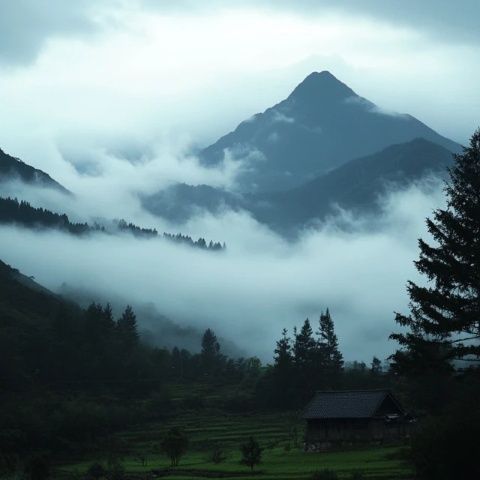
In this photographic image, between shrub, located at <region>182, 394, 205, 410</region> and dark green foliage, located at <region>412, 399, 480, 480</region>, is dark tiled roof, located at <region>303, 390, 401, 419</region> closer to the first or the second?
shrub, located at <region>182, 394, 205, 410</region>

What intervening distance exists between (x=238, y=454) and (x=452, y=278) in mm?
41060

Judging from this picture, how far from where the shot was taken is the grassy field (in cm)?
4488

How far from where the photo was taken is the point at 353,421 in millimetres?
67000

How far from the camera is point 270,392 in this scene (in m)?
112

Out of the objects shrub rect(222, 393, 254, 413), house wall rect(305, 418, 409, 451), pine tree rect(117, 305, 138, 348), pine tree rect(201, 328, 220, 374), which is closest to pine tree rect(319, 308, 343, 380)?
shrub rect(222, 393, 254, 413)

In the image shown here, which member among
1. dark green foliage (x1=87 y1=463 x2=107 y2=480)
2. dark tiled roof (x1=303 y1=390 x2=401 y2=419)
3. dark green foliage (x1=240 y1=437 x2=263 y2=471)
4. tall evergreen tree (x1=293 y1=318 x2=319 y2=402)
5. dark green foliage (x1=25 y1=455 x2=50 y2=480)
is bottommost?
dark green foliage (x1=87 y1=463 x2=107 y2=480)

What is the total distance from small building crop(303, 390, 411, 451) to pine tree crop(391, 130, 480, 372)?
38259 millimetres

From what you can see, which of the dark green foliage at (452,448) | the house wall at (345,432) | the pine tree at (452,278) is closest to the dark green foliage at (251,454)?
the house wall at (345,432)

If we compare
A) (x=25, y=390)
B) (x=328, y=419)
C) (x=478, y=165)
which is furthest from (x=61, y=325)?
(x=478, y=165)

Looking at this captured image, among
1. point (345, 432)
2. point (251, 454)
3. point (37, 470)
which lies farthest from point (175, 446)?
point (345, 432)

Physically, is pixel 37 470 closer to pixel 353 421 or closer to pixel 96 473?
pixel 96 473

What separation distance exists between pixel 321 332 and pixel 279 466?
7226cm

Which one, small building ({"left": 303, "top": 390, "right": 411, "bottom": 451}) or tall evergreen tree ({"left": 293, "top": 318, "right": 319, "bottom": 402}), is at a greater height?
tall evergreen tree ({"left": 293, "top": 318, "right": 319, "bottom": 402})

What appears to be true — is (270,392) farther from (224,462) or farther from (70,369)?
(224,462)
